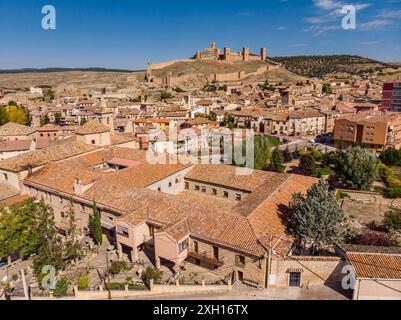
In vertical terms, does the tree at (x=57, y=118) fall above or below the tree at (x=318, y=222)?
above

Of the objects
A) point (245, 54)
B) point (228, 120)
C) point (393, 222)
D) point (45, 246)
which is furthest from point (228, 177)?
point (245, 54)

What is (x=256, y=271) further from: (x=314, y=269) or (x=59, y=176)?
(x=59, y=176)

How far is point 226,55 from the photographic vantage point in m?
184

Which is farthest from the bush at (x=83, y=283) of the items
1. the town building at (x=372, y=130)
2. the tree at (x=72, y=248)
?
the town building at (x=372, y=130)

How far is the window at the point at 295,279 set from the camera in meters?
17.0

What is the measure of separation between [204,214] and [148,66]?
15176 cm

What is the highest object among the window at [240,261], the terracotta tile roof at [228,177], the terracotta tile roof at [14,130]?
the terracotta tile roof at [14,130]

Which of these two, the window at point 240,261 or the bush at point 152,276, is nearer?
the bush at point 152,276

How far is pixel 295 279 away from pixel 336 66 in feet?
614

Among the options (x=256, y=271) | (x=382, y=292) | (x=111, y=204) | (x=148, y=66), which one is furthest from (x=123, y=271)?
(x=148, y=66)

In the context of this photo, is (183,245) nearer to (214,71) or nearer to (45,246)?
(45,246)

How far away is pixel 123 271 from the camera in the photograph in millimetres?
19984

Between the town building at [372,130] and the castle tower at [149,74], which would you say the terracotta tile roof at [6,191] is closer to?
the town building at [372,130]

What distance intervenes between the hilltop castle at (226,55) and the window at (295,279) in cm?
17934
